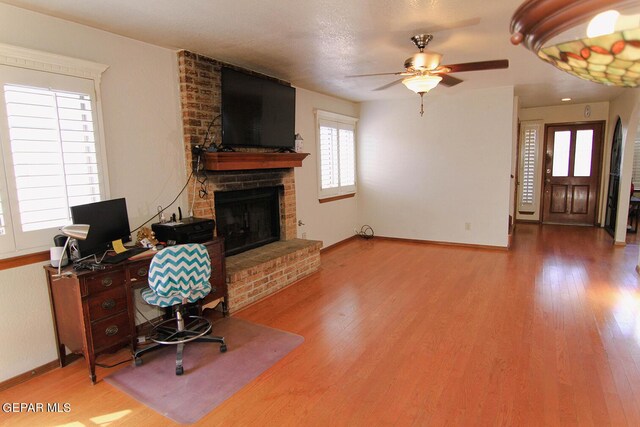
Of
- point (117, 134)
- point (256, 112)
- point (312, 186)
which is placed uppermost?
point (256, 112)

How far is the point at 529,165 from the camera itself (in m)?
7.83

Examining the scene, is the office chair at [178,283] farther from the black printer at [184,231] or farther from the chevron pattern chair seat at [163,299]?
the black printer at [184,231]

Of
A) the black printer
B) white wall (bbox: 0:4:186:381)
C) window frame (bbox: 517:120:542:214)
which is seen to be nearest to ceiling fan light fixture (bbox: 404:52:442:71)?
white wall (bbox: 0:4:186:381)

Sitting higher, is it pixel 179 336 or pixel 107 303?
pixel 107 303

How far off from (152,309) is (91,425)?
4.35ft

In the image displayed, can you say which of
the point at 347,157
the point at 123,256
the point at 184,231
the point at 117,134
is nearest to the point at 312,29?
the point at 117,134

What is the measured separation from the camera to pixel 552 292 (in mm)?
3961

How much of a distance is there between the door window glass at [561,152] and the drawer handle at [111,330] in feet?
27.0

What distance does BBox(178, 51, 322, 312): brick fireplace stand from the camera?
3.60 m

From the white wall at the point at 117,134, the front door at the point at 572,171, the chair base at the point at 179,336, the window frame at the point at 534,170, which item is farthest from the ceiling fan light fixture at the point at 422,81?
the front door at the point at 572,171

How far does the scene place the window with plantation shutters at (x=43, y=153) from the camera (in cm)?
245

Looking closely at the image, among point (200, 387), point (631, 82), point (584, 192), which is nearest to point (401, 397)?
point (200, 387)

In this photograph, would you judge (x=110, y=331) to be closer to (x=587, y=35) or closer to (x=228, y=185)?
(x=228, y=185)

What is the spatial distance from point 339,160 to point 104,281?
170 inches
